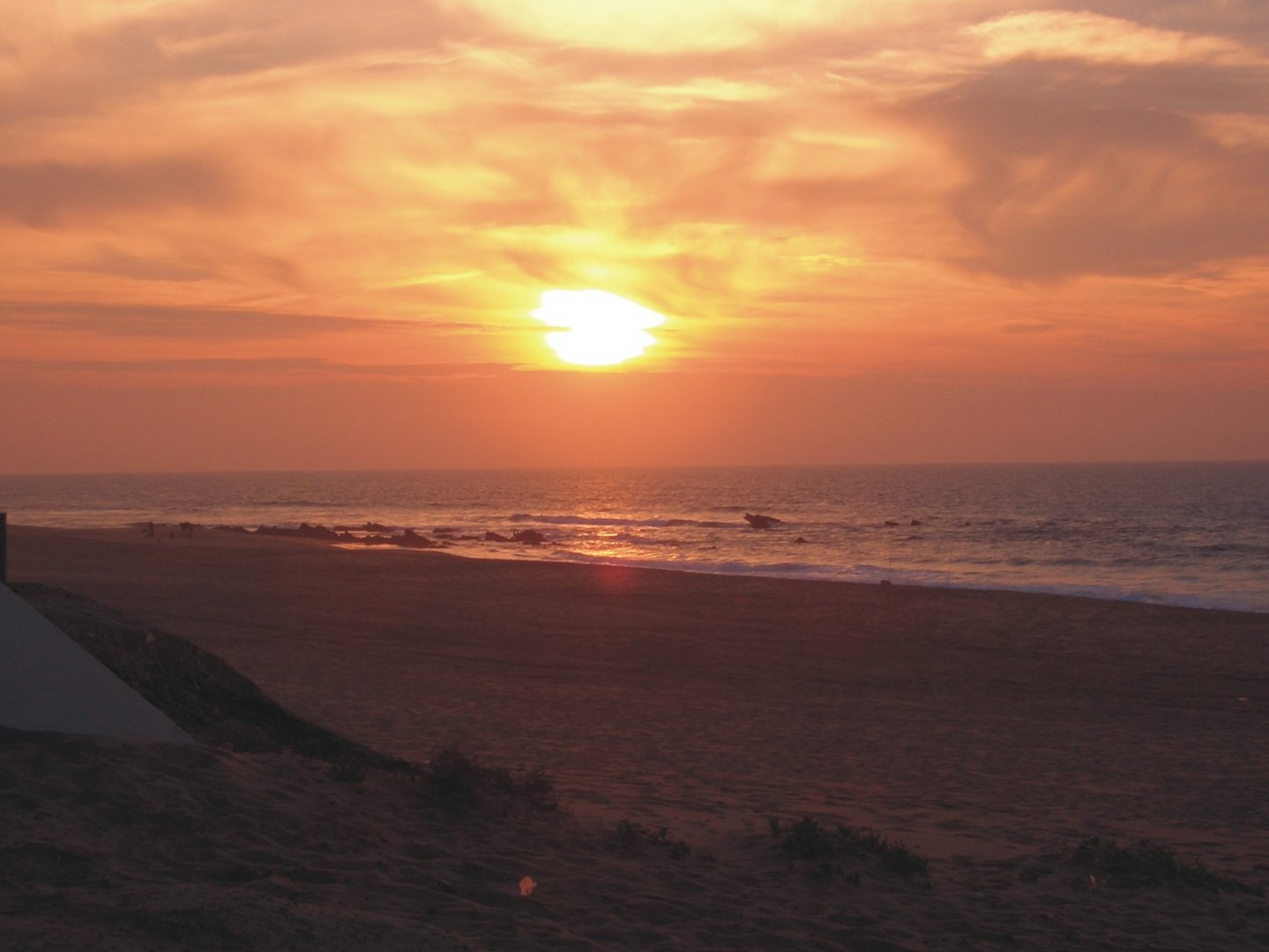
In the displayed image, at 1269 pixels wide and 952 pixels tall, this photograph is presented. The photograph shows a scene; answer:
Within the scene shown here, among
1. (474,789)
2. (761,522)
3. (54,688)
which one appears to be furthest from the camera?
(761,522)

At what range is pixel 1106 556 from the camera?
155 feet

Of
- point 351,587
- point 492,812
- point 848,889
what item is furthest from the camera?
point 351,587

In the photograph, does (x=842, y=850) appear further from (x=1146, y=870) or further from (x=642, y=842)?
(x=1146, y=870)

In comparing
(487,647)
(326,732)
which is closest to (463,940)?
(326,732)

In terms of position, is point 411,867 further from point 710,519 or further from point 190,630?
point 710,519

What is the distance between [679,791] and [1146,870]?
11.9 ft

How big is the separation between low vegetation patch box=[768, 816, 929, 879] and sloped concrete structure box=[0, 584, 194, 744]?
387cm

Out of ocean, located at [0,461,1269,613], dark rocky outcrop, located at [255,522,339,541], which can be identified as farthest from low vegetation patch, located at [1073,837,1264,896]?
dark rocky outcrop, located at [255,522,339,541]

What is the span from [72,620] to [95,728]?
7.05ft

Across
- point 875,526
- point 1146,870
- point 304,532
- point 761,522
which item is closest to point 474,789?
point 1146,870

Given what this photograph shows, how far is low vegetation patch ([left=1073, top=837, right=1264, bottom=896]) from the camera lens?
6.82 m

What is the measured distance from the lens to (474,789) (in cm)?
725

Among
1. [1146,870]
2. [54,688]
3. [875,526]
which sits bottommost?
[1146,870]

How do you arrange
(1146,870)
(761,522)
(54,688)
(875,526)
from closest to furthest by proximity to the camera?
(54,688) → (1146,870) → (875,526) → (761,522)
